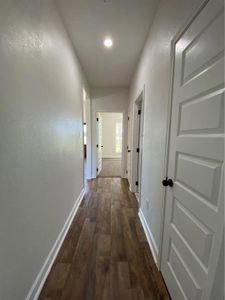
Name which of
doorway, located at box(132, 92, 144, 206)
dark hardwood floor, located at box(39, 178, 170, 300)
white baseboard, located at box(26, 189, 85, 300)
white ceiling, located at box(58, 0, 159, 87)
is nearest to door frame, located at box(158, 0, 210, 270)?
dark hardwood floor, located at box(39, 178, 170, 300)

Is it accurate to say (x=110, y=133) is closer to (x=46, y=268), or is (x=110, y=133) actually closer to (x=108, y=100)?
(x=108, y=100)

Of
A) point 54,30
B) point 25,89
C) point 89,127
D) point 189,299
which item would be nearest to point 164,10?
point 54,30

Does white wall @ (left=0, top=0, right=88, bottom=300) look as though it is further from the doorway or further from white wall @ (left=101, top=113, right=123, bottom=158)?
white wall @ (left=101, top=113, right=123, bottom=158)

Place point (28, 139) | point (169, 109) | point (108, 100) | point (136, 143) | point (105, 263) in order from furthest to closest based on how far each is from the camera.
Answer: point (108, 100)
point (136, 143)
point (105, 263)
point (169, 109)
point (28, 139)

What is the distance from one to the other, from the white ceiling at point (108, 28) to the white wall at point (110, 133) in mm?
4862

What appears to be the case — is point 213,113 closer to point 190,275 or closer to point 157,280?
point 190,275

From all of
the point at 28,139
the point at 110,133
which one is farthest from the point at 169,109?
the point at 110,133

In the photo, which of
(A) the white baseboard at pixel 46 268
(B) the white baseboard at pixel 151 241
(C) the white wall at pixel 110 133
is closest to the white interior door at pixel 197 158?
(B) the white baseboard at pixel 151 241

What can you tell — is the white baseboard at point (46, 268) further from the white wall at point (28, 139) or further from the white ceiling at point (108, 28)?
the white ceiling at point (108, 28)

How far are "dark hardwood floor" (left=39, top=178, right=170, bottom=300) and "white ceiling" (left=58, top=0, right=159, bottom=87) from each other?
2.75m

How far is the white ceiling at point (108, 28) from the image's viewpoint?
1587 mm

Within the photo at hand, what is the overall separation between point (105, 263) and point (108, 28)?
2849 mm

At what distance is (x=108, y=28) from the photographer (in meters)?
1.93

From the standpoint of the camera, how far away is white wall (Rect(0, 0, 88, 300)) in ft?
2.79
